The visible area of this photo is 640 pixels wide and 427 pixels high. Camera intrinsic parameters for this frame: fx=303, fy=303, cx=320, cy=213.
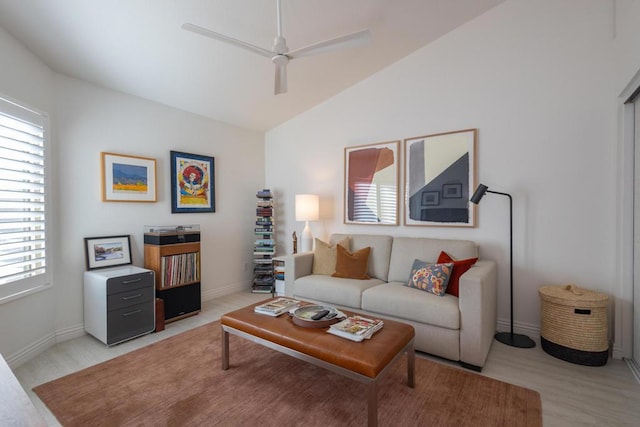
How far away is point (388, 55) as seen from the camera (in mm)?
3539

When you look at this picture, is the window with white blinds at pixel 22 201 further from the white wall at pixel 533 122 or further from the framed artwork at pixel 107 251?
the white wall at pixel 533 122

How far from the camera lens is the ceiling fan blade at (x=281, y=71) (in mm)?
2346

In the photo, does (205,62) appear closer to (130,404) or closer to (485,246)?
(130,404)

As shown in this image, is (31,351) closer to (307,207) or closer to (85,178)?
(85,178)

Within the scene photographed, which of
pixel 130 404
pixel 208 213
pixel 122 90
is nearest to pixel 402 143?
pixel 208 213

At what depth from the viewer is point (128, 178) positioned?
335 centimetres

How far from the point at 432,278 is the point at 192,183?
3135 mm

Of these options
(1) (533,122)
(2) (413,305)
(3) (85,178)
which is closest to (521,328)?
(2) (413,305)

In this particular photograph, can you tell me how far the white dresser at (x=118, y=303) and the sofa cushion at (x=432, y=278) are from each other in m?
2.65

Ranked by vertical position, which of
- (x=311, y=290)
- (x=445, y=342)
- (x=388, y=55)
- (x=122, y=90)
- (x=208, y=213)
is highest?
(x=388, y=55)

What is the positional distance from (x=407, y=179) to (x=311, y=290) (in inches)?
67.9

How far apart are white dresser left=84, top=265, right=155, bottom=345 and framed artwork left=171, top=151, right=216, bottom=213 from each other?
42.7 inches

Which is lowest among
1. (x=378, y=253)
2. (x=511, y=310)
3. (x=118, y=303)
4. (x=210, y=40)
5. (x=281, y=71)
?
(x=511, y=310)

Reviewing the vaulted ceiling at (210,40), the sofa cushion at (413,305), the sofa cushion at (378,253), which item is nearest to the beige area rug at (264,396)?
the sofa cushion at (413,305)
